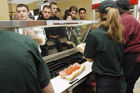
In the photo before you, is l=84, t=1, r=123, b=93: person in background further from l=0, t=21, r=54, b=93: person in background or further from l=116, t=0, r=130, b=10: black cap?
l=0, t=21, r=54, b=93: person in background

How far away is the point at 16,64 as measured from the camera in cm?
53

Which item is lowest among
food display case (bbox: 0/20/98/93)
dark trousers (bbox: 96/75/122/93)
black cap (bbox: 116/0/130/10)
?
dark trousers (bbox: 96/75/122/93)

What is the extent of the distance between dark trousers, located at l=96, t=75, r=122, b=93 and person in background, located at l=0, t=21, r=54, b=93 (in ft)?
2.67

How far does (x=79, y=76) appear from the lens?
1.39 metres

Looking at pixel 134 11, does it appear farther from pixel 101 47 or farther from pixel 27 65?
pixel 27 65

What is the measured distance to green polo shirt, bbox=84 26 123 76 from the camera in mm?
1116

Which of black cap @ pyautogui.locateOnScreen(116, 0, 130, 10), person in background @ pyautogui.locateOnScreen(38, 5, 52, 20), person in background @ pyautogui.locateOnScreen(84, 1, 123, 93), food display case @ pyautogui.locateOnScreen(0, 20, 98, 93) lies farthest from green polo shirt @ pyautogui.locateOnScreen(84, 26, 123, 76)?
person in background @ pyautogui.locateOnScreen(38, 5, 52, 20)

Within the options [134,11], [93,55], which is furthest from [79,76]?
[134,11]

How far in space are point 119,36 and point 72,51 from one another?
1003 mm

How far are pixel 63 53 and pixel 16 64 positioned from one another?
140cm

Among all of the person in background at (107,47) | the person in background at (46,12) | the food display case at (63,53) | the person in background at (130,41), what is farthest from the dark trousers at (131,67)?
the person in background at (46,12)

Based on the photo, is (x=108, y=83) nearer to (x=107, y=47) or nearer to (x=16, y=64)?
(x=107, y=47)

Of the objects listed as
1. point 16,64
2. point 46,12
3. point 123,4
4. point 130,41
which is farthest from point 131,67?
point 46,12

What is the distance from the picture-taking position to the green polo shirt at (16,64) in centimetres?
52
